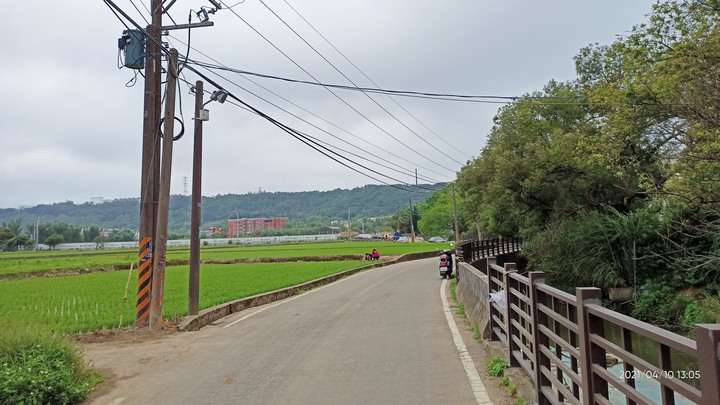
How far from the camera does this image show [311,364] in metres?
7.59

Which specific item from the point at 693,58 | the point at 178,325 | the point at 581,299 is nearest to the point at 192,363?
the point at 178,325

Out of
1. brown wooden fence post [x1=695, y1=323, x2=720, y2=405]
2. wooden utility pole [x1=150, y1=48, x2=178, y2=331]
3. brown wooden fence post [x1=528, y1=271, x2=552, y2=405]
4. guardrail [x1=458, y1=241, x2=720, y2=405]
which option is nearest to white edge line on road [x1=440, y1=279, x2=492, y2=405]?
guardrail [x1=458, y1=241, x2=720, y2=405]

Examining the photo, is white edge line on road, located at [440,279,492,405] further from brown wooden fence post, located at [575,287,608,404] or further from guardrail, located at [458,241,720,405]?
brown wooden fence post, located at [575,287,608,404]

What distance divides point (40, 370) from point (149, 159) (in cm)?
649

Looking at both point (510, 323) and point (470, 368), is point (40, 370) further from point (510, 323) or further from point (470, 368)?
point (510, 323)

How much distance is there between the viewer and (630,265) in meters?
22.1

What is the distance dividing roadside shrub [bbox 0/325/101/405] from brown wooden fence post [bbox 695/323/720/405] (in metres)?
6.25

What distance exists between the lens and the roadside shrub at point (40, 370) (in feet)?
18.5

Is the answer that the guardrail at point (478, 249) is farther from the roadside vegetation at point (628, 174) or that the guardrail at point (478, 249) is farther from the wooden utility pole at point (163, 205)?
the wooden utility pole at point (163, 205)

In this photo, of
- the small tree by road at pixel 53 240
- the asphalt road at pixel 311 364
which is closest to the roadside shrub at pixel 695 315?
the asphalt road at pixel 311 364

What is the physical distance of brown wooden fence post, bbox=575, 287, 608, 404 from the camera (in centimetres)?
352

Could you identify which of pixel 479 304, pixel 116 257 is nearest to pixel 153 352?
pixel 479 304

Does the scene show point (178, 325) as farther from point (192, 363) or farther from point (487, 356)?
point (487, 356)

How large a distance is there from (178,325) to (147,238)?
212 cm
